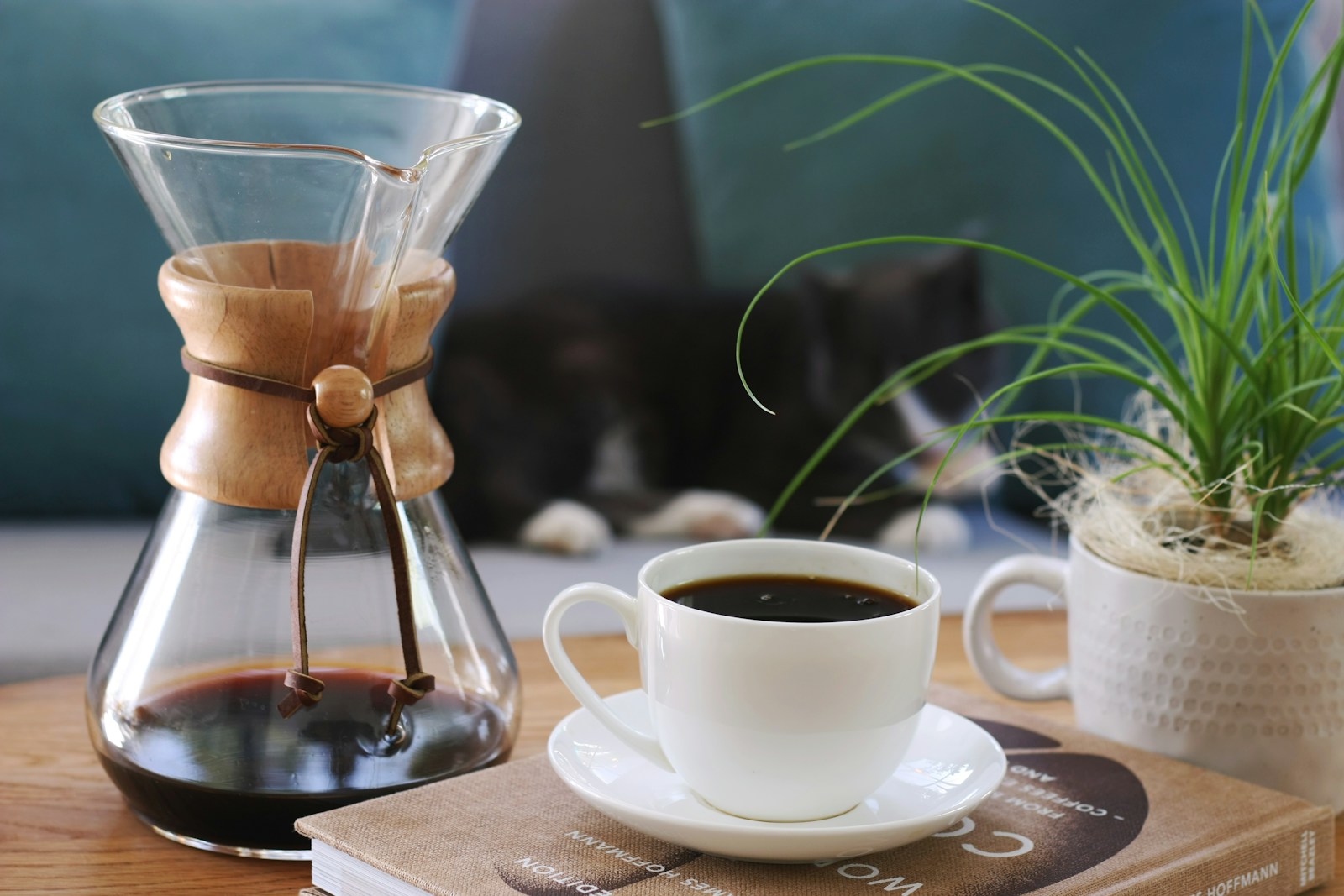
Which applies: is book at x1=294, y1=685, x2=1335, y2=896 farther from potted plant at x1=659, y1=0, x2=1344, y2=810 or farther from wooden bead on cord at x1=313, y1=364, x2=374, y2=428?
wooden bead on cord at x1=313, y1=364, x2=374, y2=428

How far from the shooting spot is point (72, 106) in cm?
124

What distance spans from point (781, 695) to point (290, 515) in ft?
0.72

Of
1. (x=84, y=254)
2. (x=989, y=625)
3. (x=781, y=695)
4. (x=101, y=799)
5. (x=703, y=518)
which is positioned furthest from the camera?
(x=703, y=518)

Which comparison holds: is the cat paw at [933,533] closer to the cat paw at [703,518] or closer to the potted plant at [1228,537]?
the cat paw at [703,518]

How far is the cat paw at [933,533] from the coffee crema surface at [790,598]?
81cm

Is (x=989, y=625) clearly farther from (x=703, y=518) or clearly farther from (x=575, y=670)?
(x=703, y=518)

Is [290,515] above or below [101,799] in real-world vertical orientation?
above

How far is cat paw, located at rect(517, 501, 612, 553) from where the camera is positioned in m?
1.30

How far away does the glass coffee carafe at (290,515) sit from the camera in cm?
49

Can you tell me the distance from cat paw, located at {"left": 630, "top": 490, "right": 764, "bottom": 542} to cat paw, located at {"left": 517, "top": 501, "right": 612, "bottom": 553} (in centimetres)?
9

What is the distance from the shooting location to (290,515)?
52 centimetres

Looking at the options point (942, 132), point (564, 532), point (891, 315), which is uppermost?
point (942, 132)

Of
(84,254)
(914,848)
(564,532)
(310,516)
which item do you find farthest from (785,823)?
(84,254)

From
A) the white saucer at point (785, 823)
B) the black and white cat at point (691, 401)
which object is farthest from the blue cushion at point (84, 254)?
the white saucer at point (785, 823)
